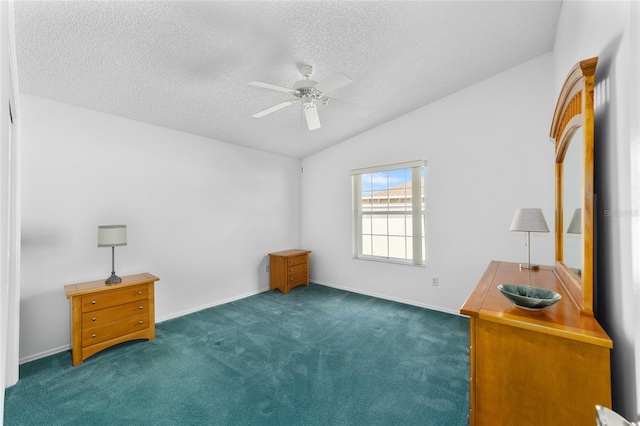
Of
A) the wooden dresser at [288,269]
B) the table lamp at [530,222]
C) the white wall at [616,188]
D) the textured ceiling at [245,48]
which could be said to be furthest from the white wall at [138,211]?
the white wall at [616,188]

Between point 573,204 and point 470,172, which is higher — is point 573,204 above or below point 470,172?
below

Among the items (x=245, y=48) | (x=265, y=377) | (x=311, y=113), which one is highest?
(x=245, y=48)

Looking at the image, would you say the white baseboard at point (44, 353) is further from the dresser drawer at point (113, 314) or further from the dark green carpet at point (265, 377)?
the dresser drawer at point (113, 314)

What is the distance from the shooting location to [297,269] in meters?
4.70

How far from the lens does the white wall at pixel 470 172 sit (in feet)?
9.57

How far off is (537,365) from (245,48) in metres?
2.66

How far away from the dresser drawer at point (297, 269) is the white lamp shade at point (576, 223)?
365 cm

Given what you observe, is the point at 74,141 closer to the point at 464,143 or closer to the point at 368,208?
the point at 368,208

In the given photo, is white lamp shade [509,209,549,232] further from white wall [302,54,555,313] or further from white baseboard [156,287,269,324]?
white baseboard [156,287,269,324]

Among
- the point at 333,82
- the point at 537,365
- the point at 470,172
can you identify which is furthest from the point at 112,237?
the point at 470,172

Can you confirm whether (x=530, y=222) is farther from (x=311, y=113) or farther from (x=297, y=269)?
(x=297, y=269)

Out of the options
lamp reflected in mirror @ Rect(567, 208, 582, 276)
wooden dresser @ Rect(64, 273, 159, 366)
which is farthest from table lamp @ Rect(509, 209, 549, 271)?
wooden dresser @ Rect(64, 273, 159, 366)

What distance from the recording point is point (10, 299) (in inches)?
84.0

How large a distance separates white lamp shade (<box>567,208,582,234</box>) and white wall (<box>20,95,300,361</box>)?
3.82 metres
